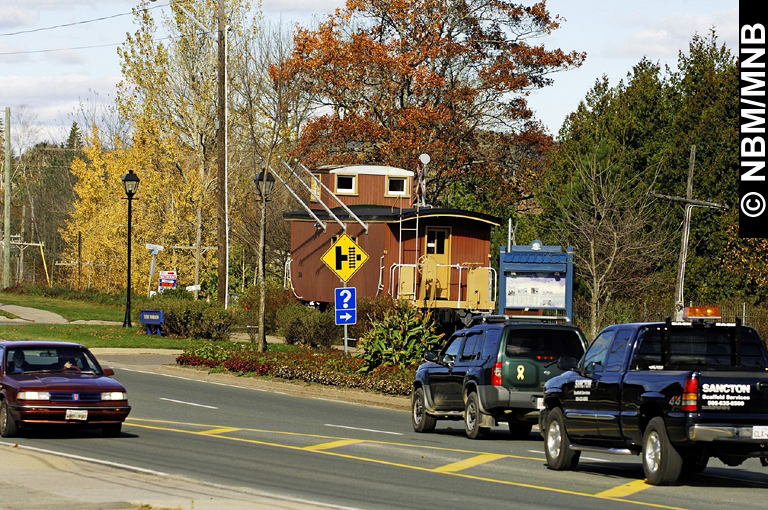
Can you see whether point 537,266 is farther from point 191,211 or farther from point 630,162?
point 191,211

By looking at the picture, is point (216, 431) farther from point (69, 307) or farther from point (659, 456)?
point (69, 307)

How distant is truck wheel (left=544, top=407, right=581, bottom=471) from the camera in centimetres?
1444

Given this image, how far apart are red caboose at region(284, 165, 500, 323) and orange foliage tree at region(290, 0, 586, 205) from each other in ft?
18.2

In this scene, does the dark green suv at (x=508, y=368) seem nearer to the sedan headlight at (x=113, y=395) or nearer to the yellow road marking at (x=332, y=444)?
the yellow road marking at (x=332, y=444)

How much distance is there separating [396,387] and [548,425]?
11.3 metres

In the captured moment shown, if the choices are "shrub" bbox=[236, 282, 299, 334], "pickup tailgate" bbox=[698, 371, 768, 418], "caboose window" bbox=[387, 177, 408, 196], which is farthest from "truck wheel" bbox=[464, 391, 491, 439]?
"caboose window" bbox=[387, 177, 408, 196]

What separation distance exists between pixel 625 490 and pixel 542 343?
18.3ft

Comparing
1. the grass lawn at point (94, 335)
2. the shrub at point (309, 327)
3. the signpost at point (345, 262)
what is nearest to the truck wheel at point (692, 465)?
the signpost at point (345, 262)

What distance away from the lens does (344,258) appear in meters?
30.8

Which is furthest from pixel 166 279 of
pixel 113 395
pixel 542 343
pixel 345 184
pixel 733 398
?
pixel 733 398

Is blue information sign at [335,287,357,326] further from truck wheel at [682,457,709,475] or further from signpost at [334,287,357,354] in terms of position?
truck wheel at [682,457,709,475]

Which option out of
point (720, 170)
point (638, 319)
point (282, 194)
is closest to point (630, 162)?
point (720, 170)

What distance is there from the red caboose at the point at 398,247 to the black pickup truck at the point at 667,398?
23.5 metres

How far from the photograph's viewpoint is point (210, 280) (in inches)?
2304
